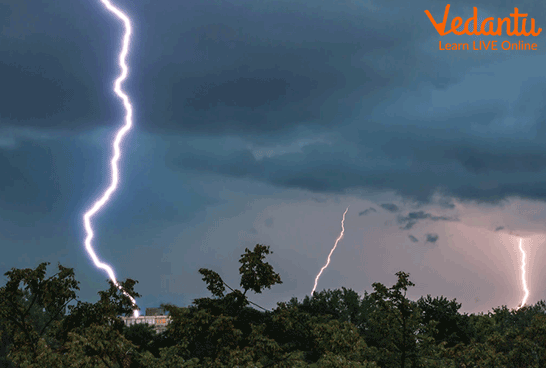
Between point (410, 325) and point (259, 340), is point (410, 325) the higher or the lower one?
the higher one

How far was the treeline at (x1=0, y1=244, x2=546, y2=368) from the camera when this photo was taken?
13000mm

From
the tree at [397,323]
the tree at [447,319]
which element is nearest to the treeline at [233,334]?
the tree at [397,323]

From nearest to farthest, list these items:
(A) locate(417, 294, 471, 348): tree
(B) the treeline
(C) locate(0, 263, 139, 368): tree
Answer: (B) the treeline, (C) locate(0, 263, 139, 368): tree, (A) locate(417, 294, 471, 348): tree

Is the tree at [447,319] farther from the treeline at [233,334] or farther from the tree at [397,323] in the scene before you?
the tree at [397,323]

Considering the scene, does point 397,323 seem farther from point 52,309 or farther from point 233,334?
point 52,309

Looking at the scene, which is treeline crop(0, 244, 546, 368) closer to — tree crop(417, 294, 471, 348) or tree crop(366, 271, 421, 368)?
tree crop(366, 271, 421, 368)

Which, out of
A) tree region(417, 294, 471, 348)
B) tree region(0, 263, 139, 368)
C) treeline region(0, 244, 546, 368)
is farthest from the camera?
tree region(417, 294, 471, 348)

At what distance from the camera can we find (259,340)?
531 inches

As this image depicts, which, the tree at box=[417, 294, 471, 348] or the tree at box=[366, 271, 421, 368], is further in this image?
the tree at box=[417, 294, 471, 348]

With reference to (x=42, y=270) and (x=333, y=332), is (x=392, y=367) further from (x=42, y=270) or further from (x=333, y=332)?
(x=42, y=270)

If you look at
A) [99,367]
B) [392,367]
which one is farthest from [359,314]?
[99,367]

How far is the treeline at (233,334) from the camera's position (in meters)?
13.0

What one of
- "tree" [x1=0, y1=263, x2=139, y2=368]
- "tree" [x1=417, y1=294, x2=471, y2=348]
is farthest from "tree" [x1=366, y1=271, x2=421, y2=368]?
"tree" [x1=417, y1=294, x2=471, y2=348]

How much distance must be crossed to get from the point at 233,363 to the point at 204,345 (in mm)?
2802
